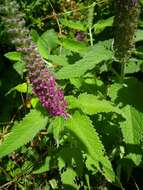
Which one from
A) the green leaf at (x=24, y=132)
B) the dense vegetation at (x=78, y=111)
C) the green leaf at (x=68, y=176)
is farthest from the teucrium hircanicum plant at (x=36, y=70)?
the green leaf at (x=68, y=176)

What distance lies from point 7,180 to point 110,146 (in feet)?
2.97

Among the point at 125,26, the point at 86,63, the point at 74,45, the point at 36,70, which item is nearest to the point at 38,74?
the point at 36,70

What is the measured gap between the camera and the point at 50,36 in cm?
335

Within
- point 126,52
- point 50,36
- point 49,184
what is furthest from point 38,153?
point 126,52

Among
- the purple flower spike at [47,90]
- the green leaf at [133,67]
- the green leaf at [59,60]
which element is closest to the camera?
the purple flower spike at [47,90]

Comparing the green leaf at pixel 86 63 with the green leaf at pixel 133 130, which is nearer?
the green leaf at pixel 86 63

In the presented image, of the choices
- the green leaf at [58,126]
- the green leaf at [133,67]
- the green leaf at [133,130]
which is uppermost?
the green leaf at [133,67]

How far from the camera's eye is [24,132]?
2506mm

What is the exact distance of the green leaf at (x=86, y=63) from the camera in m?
2.47

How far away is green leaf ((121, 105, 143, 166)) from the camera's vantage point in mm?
2611

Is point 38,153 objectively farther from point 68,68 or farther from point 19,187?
point 68,68

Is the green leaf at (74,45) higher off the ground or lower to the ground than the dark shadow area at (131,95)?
higher

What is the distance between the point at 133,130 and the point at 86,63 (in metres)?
0.50

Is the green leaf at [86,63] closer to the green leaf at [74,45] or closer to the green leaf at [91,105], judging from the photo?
the green leaf at [91,105]
